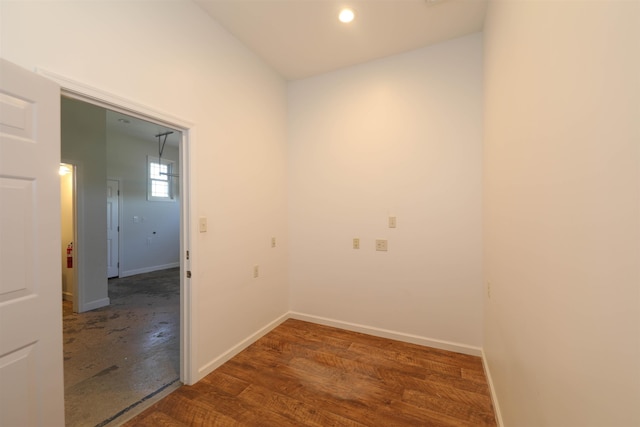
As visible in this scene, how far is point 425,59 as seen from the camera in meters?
2.67

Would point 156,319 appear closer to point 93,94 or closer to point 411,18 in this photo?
point 93,94

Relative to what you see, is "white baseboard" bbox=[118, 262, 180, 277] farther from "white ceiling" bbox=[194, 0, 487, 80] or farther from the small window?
"white ceiling" bbox=[194, 0, 487, 80]

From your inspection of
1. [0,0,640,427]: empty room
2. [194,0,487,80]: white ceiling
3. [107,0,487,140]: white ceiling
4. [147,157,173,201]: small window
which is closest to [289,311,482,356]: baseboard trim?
[0,0,640,427]: empty room

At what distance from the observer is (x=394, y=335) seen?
9.25 feet

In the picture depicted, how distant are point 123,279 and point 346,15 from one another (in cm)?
620

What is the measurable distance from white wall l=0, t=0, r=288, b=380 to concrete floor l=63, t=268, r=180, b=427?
47cm

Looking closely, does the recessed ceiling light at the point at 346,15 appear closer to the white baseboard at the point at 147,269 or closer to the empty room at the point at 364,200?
the empty room at the point at 364,200

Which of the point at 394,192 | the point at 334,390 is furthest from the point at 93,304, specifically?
the point at 394,192

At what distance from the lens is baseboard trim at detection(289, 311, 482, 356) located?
254 cm

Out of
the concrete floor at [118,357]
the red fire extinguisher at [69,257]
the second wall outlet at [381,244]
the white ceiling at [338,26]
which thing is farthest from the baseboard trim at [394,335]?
the red fire extinguisher at [69,257]

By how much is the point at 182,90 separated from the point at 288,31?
1144 millimetres

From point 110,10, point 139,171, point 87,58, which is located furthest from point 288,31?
point 139,171

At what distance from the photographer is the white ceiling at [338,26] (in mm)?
2123

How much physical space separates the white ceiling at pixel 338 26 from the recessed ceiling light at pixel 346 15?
36 mm
